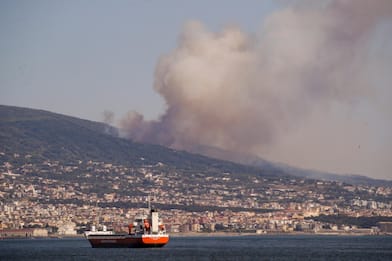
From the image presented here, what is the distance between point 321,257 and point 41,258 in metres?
29.4

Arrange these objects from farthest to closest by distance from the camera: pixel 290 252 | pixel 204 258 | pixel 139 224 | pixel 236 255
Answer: pixel 139 224 → pixel 290 252 → pixel 236 255 → pixel 204 258

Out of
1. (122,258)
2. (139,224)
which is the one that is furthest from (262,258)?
(139,224)

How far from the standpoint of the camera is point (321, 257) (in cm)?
11606

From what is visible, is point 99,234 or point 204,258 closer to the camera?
point 204,258

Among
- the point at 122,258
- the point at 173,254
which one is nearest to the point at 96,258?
the point at 122,258

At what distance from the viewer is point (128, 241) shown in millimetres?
141375

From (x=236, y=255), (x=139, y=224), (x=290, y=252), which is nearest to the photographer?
(x=236, y=255)

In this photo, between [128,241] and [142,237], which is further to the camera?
[128,241]

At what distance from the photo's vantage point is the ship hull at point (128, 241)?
5487 inches

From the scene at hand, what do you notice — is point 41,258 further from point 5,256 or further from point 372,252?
point 372,252

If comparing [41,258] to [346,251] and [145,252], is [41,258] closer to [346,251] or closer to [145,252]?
[145,252]

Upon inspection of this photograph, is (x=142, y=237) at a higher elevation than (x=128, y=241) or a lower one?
higher

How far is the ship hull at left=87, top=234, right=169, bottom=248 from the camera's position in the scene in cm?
13938

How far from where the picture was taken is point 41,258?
389 feet
